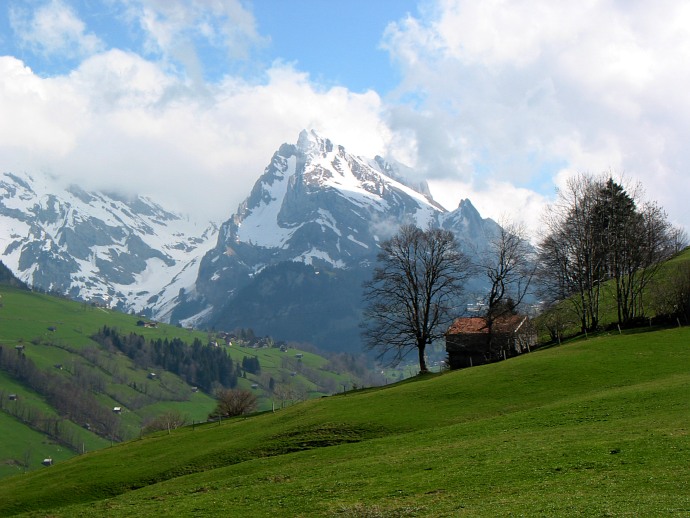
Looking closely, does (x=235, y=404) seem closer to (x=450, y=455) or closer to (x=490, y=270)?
(x=490, y=270)

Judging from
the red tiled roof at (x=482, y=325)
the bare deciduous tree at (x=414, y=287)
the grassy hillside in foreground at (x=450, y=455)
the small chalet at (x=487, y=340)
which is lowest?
the grassy hillside in foreground at (x=450, y=455)

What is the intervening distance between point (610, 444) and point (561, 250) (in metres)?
50.2

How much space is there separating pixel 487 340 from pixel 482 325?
6107 millimetres

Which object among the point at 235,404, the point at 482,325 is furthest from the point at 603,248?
the point at 235,404

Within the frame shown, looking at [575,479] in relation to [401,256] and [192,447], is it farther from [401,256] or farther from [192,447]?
[401,256]

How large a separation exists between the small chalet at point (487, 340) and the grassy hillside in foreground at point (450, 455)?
1407 centimetres

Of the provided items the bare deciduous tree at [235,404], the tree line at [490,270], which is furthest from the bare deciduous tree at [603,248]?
the bare deciduous tree at [235,404]

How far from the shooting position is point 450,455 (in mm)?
33219

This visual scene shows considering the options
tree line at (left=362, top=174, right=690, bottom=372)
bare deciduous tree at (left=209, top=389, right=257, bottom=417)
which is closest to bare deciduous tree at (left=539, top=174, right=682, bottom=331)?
tree line at (left=362, top=174, right=690, bottom=372)

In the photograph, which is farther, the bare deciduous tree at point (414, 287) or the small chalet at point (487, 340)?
the small chalet at point (487, 340)

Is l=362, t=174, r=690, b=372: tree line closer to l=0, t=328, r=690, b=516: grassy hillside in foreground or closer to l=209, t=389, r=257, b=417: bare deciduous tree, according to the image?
l=0, t=328, r=690, b=516: grassy hillside in foreground

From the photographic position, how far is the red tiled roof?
74312 mm

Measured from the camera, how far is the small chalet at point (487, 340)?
73.2m

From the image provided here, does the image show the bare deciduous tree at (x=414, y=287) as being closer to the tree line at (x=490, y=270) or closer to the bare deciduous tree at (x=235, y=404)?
the tree line at (x=490, y=270)
